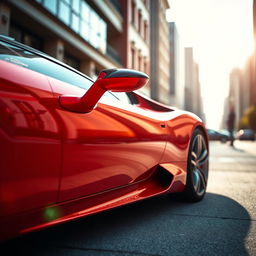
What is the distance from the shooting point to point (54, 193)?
1336 mm

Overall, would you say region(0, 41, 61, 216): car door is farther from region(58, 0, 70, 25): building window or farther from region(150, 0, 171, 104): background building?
region(150, 0, 171, 104): background building

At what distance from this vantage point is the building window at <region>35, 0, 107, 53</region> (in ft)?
35.3

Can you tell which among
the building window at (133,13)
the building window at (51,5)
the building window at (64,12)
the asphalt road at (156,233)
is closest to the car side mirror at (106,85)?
the asphalt road at (156,233)

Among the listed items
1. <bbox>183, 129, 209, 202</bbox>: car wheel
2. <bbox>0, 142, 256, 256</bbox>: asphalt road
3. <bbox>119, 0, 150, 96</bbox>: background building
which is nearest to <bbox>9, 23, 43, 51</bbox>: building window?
<bbox>119, 0, 150, 96</bbox>: background building

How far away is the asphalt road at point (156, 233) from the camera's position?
152 cm

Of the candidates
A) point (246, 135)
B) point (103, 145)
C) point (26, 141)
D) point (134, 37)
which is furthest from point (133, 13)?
point (26, 141)

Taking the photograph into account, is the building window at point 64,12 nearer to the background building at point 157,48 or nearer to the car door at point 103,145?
the car door at point 103,145

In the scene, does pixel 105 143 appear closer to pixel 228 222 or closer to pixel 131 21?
pixel 228 222

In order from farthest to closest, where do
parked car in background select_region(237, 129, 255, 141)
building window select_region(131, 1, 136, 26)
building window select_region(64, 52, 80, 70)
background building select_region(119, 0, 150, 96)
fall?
parked car in background select_region(237, 129, 255, 141) < building window select_region(131, 1, 136, 26) < background building select_region(119, 0, 150, 96) < building window select_region(64, 52, 80, 70)

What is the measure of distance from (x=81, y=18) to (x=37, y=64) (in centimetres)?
1222

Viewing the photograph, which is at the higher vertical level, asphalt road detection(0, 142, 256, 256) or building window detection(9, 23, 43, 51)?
building window detection(9, 23, 43, 51)

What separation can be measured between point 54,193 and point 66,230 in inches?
23.8

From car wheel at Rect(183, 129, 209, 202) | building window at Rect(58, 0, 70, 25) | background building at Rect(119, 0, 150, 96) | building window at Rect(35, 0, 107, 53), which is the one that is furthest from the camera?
background building at Rect(119, 0, 150, 96)

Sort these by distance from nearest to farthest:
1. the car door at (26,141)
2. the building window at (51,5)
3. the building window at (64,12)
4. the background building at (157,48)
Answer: the car door at (26,141) < the building window at (51,5) < the building window at (64,12) < the background building at (157,48)
